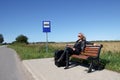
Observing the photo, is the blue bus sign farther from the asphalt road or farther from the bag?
the bag

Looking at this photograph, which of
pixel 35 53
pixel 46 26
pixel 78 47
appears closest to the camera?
pixel 78 47

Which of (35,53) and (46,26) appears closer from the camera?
(46,26)

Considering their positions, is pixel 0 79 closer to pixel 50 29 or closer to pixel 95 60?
pixel 95 60

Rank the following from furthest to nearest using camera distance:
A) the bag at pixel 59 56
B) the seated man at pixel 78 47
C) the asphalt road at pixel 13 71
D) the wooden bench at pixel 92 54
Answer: the bag at pixel 59 56, the seated man at pixel 78 47, the asphalt road at pixel 13 71, the wooden bench at pixel 92 54

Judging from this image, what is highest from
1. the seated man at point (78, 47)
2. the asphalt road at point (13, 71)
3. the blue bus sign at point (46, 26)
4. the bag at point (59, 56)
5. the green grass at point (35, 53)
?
the blue bus sign at point (46, 26)

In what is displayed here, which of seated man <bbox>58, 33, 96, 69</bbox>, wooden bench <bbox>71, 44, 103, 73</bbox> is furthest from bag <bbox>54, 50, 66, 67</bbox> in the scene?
wooden bench <bbox>71, 44, 103, 73</bbox>

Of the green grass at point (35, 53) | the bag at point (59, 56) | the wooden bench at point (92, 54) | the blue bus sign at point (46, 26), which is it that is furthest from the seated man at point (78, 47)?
the blue bus sign at point (46, 26)

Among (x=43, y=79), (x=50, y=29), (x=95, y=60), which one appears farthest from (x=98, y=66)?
(x=50, y=29)

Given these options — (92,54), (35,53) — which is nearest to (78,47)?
(92,54)

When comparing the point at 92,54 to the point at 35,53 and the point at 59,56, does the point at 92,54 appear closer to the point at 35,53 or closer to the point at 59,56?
the point at 59,56

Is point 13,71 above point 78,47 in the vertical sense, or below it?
below

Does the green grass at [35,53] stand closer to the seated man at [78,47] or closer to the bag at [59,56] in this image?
the bag at [59,56]

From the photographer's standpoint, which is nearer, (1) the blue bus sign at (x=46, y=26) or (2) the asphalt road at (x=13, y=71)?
(2) the asphalt road at (x=13, y=71)

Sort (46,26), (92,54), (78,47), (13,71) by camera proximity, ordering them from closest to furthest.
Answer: (92,54) < (78,47) < (13,71) < (46,26)
